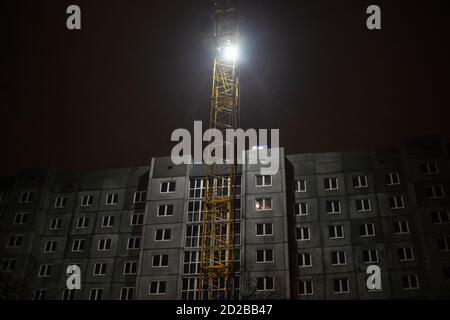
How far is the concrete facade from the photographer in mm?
48562

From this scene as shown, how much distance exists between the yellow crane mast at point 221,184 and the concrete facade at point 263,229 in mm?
2071

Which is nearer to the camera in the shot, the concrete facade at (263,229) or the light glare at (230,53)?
the concrete facade at (263,229)

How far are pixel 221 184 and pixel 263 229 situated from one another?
746 centimetres

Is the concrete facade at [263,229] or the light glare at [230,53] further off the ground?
the light glare at [230,53]

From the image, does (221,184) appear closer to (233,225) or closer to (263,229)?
(233,225)

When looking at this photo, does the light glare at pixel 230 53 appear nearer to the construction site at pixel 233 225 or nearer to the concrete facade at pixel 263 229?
the construction site at pixel 233 225

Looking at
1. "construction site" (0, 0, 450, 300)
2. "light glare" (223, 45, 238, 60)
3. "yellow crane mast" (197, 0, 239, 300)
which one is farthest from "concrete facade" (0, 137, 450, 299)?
"light glare" (223, 45, 238, 60)

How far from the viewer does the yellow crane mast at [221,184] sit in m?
46.9

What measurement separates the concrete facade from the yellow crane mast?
6.79 feet

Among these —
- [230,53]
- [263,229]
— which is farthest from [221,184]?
[230,53]

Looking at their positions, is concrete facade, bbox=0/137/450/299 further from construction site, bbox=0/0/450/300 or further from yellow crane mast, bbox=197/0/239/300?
yellow crane mast, bbox=197/0/239/300

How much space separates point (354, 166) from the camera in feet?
182

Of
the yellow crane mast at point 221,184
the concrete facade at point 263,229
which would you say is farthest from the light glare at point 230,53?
the concrete facade at point 263,229
